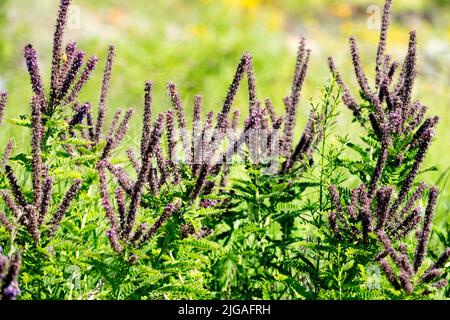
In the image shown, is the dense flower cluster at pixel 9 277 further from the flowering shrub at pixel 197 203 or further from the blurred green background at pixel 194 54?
the blurred green background at pixel 194 54

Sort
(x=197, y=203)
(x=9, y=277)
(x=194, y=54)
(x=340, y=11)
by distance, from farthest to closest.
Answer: (x=340, y=11)
(x=194, y=54)
(x=197, y=203)
(x=9, y=277)

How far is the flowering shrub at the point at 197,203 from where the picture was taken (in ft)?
8.46

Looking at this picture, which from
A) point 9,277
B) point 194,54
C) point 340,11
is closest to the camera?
point 9,277

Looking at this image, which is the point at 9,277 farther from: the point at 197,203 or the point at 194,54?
the point at 194,54

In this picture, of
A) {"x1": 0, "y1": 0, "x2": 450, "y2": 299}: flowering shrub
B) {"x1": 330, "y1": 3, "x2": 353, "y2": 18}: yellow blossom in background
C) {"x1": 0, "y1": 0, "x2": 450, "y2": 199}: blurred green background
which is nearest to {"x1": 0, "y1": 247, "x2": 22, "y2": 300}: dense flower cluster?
{"x1": 0, "y1": 0, "x2": 450, "y2": 299}: flowering shrub

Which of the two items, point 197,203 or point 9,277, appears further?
point 197,203

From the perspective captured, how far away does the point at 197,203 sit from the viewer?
10.9 feet

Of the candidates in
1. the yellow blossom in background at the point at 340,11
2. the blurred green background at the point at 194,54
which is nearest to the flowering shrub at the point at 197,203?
the blurred green background at the point at 194,54

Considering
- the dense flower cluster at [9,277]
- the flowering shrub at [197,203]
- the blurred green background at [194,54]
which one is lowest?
the dense flower cluster at [9,277]

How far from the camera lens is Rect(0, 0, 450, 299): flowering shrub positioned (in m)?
2.58

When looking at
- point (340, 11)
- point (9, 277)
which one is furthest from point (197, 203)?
point (340, 11)

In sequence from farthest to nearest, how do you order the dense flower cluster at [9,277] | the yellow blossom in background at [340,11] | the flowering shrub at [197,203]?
the yellow blossom in background at [340,11] → the flowering shrub at [197,203] → the dense flower cluster at [9,277]

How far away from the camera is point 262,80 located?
987cm
